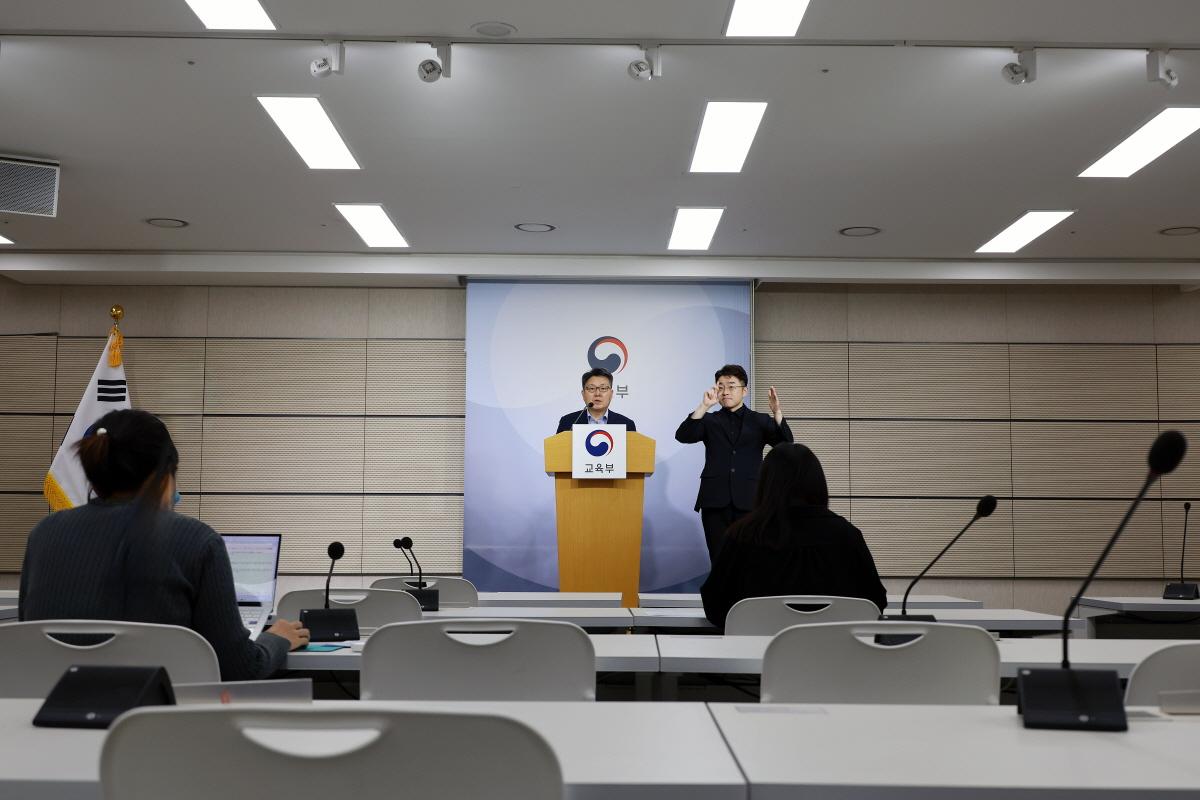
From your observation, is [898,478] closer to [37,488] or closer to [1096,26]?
[1096,26]

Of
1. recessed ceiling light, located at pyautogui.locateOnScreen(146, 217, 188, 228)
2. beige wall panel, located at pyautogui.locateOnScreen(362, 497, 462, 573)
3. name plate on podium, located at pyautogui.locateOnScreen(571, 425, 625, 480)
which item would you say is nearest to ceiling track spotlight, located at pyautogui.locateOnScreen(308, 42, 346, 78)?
name plate on podium, located at pyautogui.locateOnScreen(571, 425, 625, 480)

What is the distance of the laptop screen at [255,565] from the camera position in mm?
3535

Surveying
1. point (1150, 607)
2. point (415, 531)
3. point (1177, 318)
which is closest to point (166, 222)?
point (415, 531)

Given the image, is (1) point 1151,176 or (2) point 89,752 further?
(1) point 1151,176

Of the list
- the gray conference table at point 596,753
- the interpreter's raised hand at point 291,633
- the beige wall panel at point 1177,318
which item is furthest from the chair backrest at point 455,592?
the beige wall panel at point 1177,318

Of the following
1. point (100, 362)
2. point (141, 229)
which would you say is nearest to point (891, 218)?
point (141, 229)

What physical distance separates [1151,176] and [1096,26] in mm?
2403

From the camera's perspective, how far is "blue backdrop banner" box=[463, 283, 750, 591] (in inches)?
343

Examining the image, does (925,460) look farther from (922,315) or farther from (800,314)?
(800,314)

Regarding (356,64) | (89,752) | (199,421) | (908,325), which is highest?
(356,64)

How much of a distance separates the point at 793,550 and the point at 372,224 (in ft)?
17.2

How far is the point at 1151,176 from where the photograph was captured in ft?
21.8

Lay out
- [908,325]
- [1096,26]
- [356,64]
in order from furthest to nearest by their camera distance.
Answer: [908,325] → [356,64] → [1096,26]

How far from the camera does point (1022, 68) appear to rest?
4902 mm
